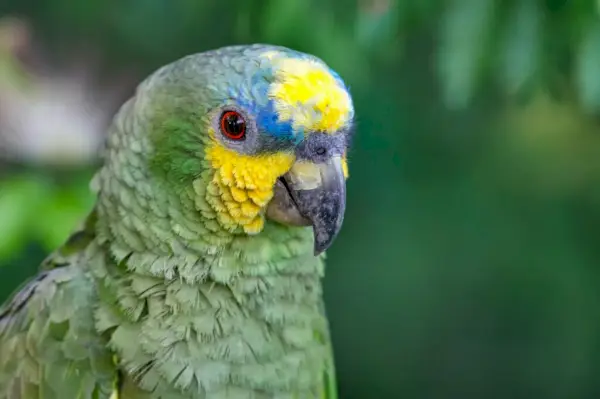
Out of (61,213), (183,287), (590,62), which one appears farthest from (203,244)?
(590,62)

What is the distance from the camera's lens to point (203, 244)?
73 centimetres

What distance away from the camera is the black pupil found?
684 mm

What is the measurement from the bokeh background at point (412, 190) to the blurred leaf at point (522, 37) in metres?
0.16

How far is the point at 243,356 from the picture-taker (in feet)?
2.45

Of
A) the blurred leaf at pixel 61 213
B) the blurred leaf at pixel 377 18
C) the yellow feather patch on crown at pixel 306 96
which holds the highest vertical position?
the blurred leaf at pixel 377 18

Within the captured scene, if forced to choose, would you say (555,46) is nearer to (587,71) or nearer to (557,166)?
(587,71)

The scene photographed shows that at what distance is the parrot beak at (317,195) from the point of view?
0.69 meters

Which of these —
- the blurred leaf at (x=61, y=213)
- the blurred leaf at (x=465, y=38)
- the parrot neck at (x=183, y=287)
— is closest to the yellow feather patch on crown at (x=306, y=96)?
the parrot neck at (x=183, y=287)

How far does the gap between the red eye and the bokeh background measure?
1.43 feet

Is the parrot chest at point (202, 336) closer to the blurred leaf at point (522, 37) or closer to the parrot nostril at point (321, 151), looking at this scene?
the parrot nostril at point (321, 151)

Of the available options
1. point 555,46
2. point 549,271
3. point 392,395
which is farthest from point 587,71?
point 392,395

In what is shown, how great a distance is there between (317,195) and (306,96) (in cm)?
10

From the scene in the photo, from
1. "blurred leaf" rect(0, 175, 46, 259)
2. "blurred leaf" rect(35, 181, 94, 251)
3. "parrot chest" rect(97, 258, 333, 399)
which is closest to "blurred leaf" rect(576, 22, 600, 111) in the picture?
"parrot chest" rect(97, 258, 333, 399)

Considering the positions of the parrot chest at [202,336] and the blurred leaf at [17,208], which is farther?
the blurred leaf at [17,208]
